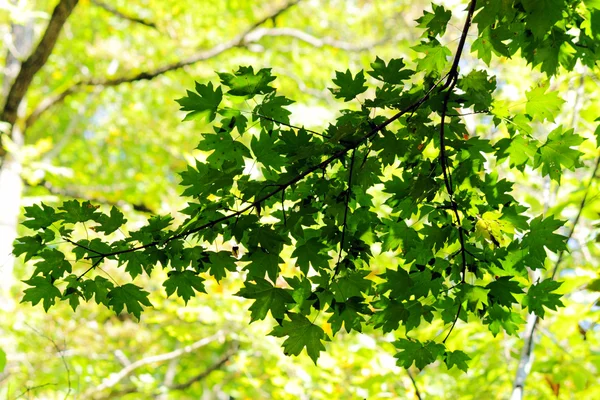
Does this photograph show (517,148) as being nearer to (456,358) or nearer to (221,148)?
(456,358)

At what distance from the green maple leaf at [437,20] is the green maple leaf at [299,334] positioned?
0.81 metres

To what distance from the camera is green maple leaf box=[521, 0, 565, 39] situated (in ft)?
3.59

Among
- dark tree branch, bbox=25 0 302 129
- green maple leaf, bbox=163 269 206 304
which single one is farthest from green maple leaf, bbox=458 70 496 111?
dark tree branch, bbox=25 0 302 129

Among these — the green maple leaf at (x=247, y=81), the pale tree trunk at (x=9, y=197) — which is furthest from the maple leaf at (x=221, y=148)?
the pale tree trunk at (x=9, y=197)

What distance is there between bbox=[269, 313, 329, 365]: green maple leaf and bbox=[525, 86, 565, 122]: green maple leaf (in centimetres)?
88

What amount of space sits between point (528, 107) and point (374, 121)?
20.8 inches

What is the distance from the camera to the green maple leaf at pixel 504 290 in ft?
4.34

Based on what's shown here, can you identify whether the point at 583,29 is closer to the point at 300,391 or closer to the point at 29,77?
the point at 300,391

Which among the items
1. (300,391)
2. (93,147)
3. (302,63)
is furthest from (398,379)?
(93,147)

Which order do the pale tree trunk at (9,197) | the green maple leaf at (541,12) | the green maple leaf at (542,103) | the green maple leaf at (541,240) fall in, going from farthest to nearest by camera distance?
the pale tree trunk at (9,197)
the green maple leaf at (542,103)
the green maple leaf at (541,240)
the green maple leaf at (541,12)

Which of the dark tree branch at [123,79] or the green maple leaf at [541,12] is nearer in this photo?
the green maple leaf at [541,12]

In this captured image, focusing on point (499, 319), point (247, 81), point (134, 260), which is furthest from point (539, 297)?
point (134, 260)

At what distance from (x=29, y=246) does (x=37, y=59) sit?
577 cm

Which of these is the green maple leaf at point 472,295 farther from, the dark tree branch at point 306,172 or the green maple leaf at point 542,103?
the green maple leaf at point 542,103
